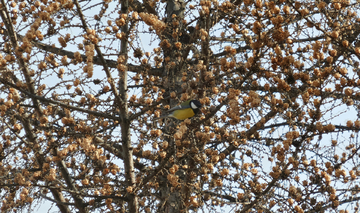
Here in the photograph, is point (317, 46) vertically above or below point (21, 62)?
below

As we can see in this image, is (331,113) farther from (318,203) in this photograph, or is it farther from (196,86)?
(196,86)

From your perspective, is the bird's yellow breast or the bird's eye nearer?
the bird's eye

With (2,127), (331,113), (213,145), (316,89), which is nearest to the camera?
(316,89)

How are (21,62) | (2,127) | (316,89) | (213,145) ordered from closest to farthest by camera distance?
(316,89), (21,62), (2,127), (213,145)

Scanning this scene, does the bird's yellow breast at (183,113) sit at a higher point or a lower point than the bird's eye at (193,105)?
higher

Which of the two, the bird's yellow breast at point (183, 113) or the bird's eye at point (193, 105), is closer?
the bird's eye at point (193, 105)

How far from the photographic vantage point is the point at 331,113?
4.61m

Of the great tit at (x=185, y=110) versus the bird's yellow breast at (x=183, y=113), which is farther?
the bird's yellow breast at (x=183, y=113)

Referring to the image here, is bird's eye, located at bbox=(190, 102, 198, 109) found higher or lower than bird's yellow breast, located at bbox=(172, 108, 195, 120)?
lower

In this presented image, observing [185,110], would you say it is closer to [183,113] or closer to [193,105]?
[183,113]

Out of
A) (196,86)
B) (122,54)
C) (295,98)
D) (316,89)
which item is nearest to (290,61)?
(316,89)

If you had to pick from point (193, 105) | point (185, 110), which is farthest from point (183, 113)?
point (193, 105)

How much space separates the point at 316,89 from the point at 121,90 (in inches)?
93.8

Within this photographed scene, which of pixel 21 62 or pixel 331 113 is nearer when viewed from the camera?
pixel 21 62
